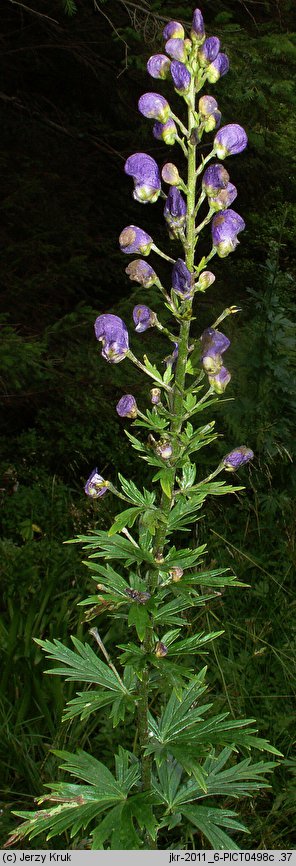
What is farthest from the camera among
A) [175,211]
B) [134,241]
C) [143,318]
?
[143,318]

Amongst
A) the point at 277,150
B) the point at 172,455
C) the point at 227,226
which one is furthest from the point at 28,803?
the point at 277,150

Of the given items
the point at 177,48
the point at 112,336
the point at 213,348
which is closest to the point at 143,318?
the point at 112,336

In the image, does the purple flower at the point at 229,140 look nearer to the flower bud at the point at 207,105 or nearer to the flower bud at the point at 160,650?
the flower bud at the point at 207,105

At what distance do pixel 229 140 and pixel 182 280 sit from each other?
1.05 ft

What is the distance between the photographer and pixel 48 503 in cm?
459

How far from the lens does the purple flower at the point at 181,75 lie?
1504 millimetres

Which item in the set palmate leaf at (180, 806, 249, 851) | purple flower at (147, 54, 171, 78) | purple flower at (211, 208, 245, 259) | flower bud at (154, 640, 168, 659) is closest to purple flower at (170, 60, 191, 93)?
purple flower at (147, 54, 171, 78)

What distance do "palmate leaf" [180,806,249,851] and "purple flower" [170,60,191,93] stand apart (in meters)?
1.41

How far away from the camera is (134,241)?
5.22ft

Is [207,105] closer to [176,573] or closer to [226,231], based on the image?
[226,231]

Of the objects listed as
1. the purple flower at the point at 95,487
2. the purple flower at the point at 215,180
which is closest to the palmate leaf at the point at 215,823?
the purple flower at the point at 95,487

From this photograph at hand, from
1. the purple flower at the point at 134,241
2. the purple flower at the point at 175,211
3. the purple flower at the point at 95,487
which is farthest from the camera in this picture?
the purple flower at the point at 95,487

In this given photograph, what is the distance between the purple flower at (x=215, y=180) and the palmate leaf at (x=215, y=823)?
1.23 metres
